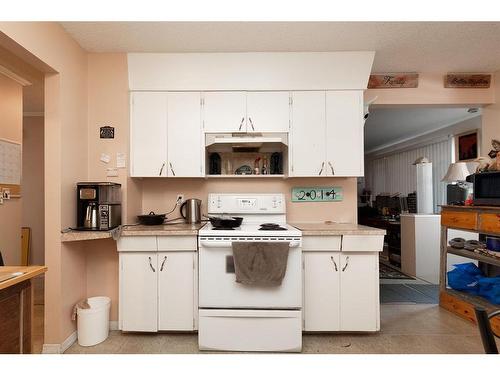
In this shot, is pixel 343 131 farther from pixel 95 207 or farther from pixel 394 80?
pixel 95 207

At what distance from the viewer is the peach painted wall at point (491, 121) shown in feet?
9.78

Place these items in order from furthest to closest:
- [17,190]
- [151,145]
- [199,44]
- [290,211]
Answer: [17,190], [290,211], [151,145], [199,44]

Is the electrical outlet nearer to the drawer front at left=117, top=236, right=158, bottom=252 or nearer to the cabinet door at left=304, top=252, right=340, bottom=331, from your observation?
the drawer front at left=117, top=236, right=158, bottom=252

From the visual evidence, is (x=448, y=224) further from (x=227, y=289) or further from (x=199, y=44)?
(x=199, y=44)

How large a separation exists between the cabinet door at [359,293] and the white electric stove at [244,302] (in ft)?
→ 1.33

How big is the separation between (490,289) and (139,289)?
3250 millimetres

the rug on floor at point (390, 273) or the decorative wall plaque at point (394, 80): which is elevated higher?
the decorative wall plaque at point (394, 80)

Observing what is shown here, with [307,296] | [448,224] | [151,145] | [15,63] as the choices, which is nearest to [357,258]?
[307,296]

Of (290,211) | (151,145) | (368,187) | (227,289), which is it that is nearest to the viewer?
(227,289)

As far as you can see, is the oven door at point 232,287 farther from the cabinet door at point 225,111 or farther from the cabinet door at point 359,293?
the cabinet door at point 225,111

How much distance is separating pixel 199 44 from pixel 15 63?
170 cm

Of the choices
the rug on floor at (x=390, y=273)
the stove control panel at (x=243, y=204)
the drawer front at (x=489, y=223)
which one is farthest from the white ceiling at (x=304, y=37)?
the rug on floor at (x=390, y=273)

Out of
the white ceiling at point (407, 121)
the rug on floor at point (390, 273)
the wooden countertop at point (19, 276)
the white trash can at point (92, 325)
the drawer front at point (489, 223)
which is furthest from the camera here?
the white ceiling at point (407, 121)

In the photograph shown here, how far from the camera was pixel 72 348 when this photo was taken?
219 cm
